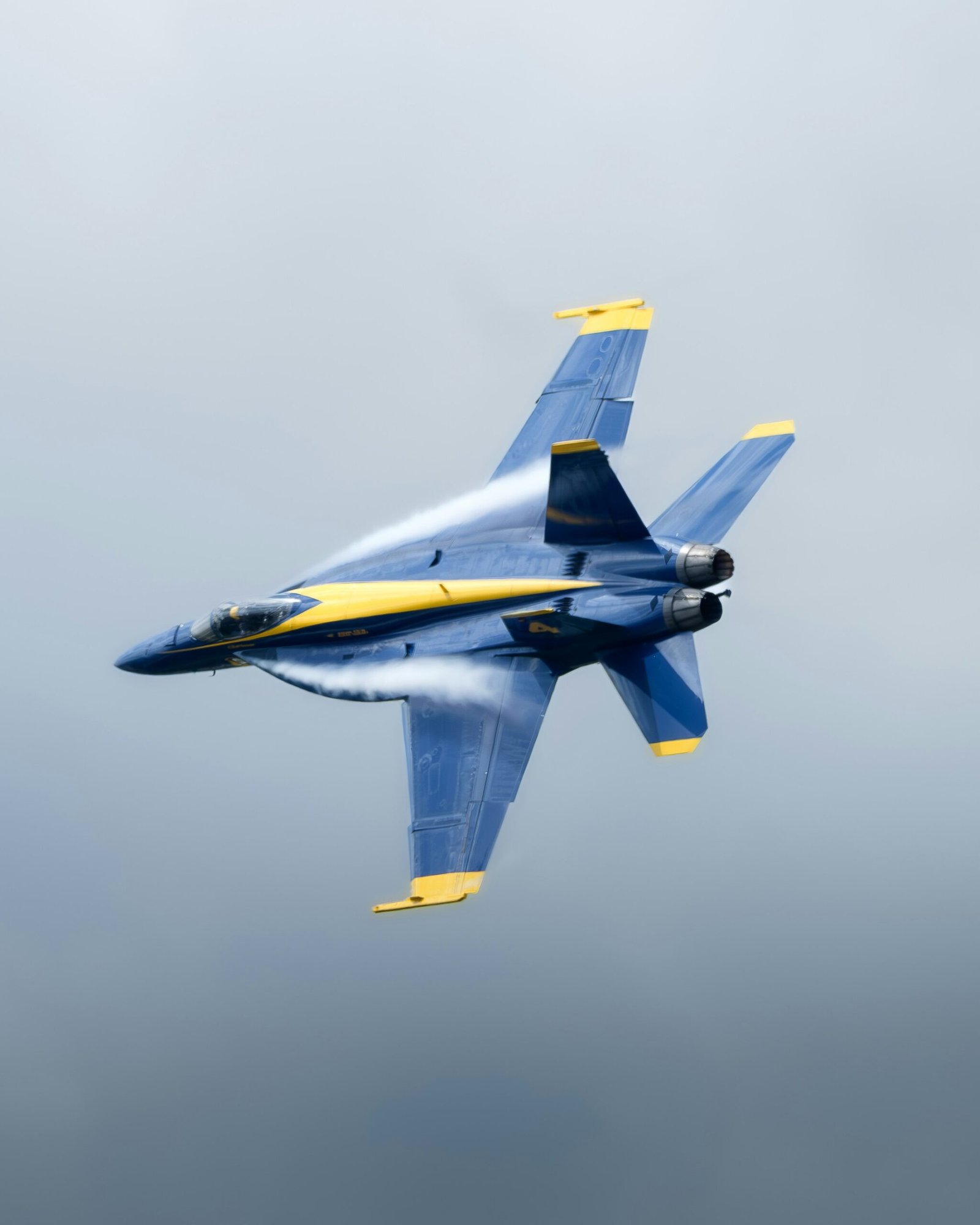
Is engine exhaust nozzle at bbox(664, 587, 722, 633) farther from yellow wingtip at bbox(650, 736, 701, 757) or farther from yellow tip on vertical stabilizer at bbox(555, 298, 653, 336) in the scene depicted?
yellow tip on vertical stabilizer at bbox(555, 298, 653, 336)

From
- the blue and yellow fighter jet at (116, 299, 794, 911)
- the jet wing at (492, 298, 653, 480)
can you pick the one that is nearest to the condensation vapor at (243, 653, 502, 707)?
the blue and yellow fighter jet at (116, 299, 794, 911)

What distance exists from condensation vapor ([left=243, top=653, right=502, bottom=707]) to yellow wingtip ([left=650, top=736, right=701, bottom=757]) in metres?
3.50

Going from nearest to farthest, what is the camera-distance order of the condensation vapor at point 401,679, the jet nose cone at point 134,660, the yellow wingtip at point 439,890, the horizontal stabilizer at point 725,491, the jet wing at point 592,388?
the yellow wingtip at point 439,890, the horizontal stabilizer at point 725,491, the condensation vapor at point 401,679, the jet wing at point 592,388, the jet nose cone at point 134,660

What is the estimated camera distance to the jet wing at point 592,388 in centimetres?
3391

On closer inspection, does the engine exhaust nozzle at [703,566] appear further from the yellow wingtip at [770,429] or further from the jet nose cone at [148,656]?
the jet nose cone at [148,656]

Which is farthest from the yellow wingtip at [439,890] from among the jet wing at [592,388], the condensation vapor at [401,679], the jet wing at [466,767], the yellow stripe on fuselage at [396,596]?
the jet wing at [592,388]

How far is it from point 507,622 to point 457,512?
5.04 metres

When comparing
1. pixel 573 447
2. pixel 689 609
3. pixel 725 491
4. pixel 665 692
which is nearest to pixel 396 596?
pixel 573 447

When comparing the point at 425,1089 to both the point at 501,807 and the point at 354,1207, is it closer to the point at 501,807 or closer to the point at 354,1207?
the point at 354,1207

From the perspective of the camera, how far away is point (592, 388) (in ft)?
113

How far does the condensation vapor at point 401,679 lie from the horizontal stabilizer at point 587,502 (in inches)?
132

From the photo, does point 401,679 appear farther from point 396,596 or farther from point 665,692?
point 665,692

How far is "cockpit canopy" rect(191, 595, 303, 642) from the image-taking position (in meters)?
33.0

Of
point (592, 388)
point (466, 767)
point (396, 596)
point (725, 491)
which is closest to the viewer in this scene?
point (466, 767)
